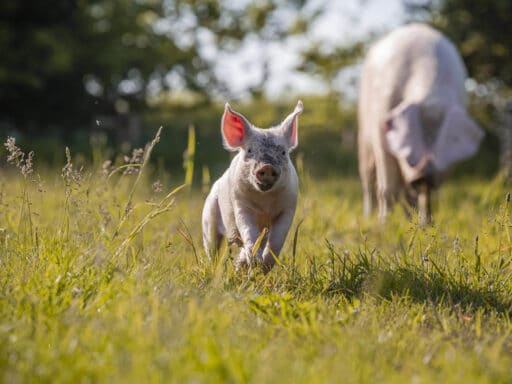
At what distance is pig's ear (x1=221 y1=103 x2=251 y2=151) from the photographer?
373 cm

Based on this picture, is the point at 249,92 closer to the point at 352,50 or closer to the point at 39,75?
the point at 352,50

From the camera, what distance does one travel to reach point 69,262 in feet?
10.1

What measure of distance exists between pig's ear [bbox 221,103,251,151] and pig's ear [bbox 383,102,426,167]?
233cm

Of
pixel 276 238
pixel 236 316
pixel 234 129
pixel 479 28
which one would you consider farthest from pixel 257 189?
pixel 479 28

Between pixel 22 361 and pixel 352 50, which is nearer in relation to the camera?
pixel 22 361

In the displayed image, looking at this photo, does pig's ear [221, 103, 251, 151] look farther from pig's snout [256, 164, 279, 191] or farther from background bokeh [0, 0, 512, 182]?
background bokeh [0, 0, 512, 182]

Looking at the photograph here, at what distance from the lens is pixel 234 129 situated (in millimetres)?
3756

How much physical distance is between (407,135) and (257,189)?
2572 millimetres

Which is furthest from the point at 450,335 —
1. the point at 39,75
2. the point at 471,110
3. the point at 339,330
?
the point at 39,75

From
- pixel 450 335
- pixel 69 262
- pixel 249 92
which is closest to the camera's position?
pixel 450 335

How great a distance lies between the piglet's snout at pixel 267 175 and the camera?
11.1ft

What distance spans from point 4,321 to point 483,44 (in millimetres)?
10505

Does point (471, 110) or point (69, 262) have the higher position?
point (69, 262)

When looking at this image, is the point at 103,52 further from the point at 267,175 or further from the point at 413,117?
the point at 267,175
